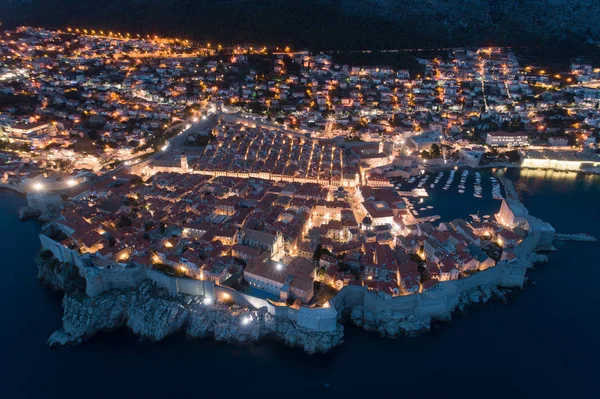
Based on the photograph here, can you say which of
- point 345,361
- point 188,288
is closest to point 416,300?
point 345,361

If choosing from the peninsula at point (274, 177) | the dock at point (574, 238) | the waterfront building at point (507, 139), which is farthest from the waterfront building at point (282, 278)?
the waterfront building at point (507, 139)

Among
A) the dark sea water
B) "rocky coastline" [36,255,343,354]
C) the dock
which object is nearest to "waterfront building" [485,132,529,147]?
the dock

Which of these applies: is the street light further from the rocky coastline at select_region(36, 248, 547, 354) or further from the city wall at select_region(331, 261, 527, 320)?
the city wall at select_region(331, 261, 527, 320)

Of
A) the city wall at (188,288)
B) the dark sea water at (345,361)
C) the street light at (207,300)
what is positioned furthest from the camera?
the street light at (207,300)

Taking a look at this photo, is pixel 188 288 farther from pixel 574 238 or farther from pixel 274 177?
pixel 574 238

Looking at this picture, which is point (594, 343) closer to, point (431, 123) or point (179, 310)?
point (179, 310)

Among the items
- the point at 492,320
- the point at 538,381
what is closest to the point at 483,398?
the point at 538,381

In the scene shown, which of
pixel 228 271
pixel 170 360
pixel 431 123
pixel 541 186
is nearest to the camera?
pixel 170 360

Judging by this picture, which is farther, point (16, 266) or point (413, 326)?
point (16, 266)

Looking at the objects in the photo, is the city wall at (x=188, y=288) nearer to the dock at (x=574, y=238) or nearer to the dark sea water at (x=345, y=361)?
the dark sea water at (x=345, y=361)
